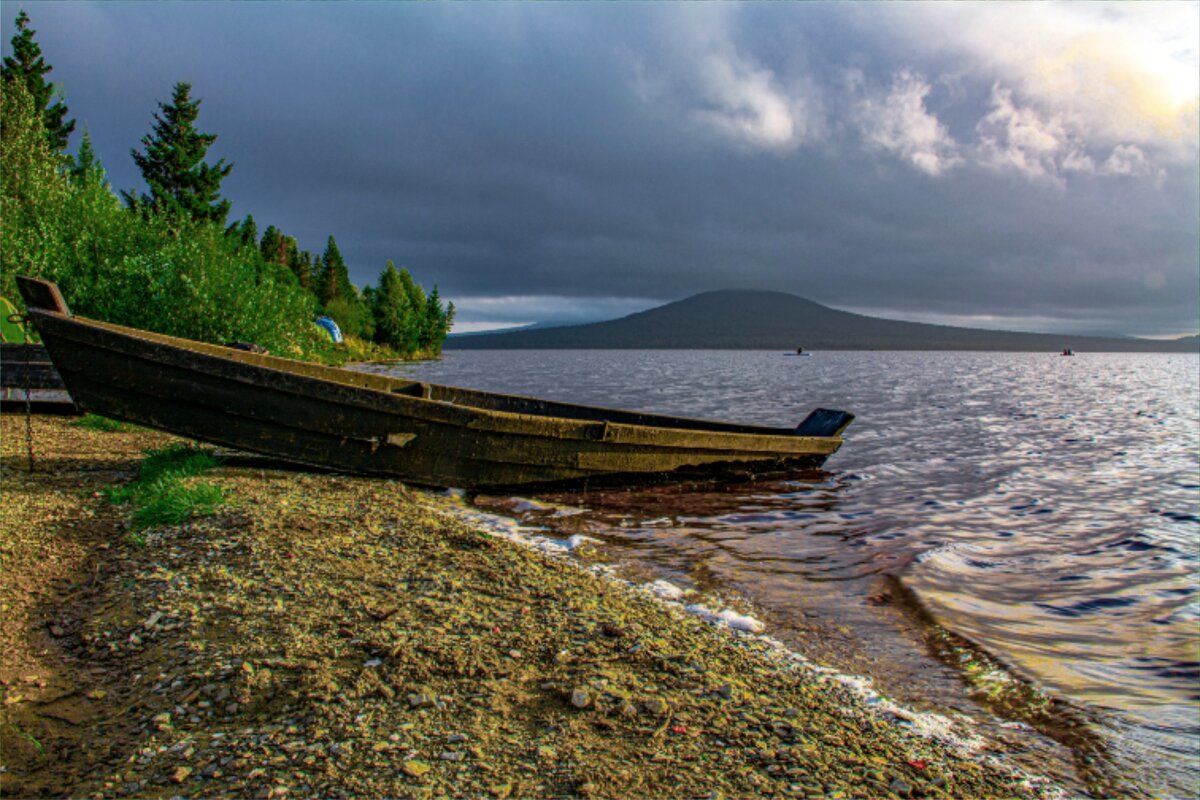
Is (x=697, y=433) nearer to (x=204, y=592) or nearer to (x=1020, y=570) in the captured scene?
(x=1020, y=570)

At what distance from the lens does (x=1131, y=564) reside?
902 centimetres

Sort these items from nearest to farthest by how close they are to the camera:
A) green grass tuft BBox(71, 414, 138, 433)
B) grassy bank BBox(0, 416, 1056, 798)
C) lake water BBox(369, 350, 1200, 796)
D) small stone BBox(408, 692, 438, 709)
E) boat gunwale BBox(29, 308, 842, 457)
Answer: grassy bank BBox(0, 416, 1056, 798) < small stone BBox(408, 692, 438, 709) < lake water BBox(369, 350, 1200, 796) < boat gunwale BBox(29, 308, 842, 457) < green grass tuft BBox(71, 414, 138, 433)

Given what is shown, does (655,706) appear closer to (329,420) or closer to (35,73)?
(329,420)

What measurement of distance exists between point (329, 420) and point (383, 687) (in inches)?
251

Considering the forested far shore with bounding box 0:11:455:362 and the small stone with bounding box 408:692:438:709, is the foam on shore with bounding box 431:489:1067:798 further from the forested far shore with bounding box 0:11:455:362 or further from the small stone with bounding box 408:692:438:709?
the forested far shore with bounding box 0:11:455:362

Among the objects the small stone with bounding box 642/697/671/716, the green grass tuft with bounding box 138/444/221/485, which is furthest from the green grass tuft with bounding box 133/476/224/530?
the small stone with bounding box 642/697/671/716

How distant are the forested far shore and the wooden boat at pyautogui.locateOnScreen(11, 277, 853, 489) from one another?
12.3m

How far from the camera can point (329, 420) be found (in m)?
9.64

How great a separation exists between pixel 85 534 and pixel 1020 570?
403 inches

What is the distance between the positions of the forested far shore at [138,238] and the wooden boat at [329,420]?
1235 cm

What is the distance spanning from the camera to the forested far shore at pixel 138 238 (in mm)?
21484

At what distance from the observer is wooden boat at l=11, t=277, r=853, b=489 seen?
355 inches

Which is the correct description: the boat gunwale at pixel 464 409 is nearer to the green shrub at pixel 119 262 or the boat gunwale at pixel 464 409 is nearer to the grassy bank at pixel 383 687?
the grassy bank at pixel 383 687

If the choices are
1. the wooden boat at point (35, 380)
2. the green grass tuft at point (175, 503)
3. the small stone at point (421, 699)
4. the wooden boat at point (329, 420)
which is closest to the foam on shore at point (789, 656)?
the wooden boat at point (329, 420)
